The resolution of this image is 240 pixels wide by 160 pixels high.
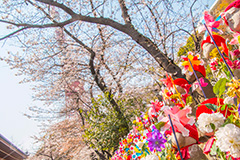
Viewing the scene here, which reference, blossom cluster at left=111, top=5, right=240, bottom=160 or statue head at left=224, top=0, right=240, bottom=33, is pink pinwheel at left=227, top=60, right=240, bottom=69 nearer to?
blossom cluster at left=111, top=5, right=240, bottom=160

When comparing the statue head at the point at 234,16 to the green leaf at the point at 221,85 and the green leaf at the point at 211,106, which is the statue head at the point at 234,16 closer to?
the green leaf at the point at 221,85

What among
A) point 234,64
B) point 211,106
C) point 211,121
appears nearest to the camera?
point 211,121

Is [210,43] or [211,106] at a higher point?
[210,43]

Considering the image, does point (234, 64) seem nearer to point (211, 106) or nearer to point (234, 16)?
point (234, 16)

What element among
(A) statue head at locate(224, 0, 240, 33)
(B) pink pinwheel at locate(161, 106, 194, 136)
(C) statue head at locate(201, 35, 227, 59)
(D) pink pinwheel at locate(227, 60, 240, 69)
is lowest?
(D) pink pinwheel at locate(227, 60, 240, 69)

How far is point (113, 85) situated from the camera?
579 cm

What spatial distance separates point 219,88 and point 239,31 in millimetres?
392

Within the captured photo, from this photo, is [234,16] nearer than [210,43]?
Yes

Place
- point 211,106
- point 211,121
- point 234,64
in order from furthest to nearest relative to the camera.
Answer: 1. point 234,64
2. point 211,106
3. point 211,121

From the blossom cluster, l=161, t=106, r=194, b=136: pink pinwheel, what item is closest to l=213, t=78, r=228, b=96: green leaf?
the blossom cluster

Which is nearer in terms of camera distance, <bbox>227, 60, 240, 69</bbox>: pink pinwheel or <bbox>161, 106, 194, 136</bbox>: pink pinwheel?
<bbox>161, 106, 194, 136</bbox>: pink pinwheel

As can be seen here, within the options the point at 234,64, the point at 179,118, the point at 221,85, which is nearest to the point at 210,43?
the point at 234,64

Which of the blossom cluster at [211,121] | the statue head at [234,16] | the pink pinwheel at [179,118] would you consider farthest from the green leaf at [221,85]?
the statue head at [234,16]

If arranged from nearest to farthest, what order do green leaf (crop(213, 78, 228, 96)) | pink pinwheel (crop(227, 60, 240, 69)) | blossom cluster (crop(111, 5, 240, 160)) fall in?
blossom cluster (crop(111, 5, 240, 160)) < green leaf (crop(213, 78, 228, 96)) < pink pinwheel (crop(227, 60, 240, 69))
